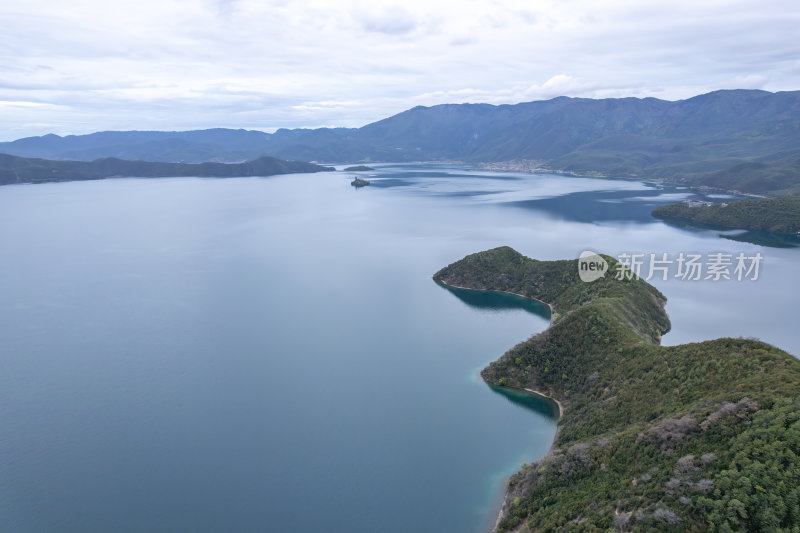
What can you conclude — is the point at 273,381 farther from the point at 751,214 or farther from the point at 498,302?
the point at 751,214

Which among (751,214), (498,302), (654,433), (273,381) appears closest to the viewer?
(654,433)

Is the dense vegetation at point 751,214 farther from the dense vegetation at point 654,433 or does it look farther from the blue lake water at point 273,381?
the dense vegetation at point 654,433

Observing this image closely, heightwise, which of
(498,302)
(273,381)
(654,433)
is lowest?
(498,302)

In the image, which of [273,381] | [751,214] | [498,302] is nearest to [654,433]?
[273,381]

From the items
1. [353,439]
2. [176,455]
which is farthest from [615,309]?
[176,455]

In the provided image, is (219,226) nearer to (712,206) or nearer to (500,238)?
(500,238)

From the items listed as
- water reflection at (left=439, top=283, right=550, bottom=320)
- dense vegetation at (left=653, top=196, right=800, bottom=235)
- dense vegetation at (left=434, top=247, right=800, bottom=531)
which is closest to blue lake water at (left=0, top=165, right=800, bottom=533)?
water reflection at (left=439, top=283, right=550, bottom=320)

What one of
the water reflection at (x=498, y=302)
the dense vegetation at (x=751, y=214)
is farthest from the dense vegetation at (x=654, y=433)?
the dense vegetation at (x=751, y=214)
